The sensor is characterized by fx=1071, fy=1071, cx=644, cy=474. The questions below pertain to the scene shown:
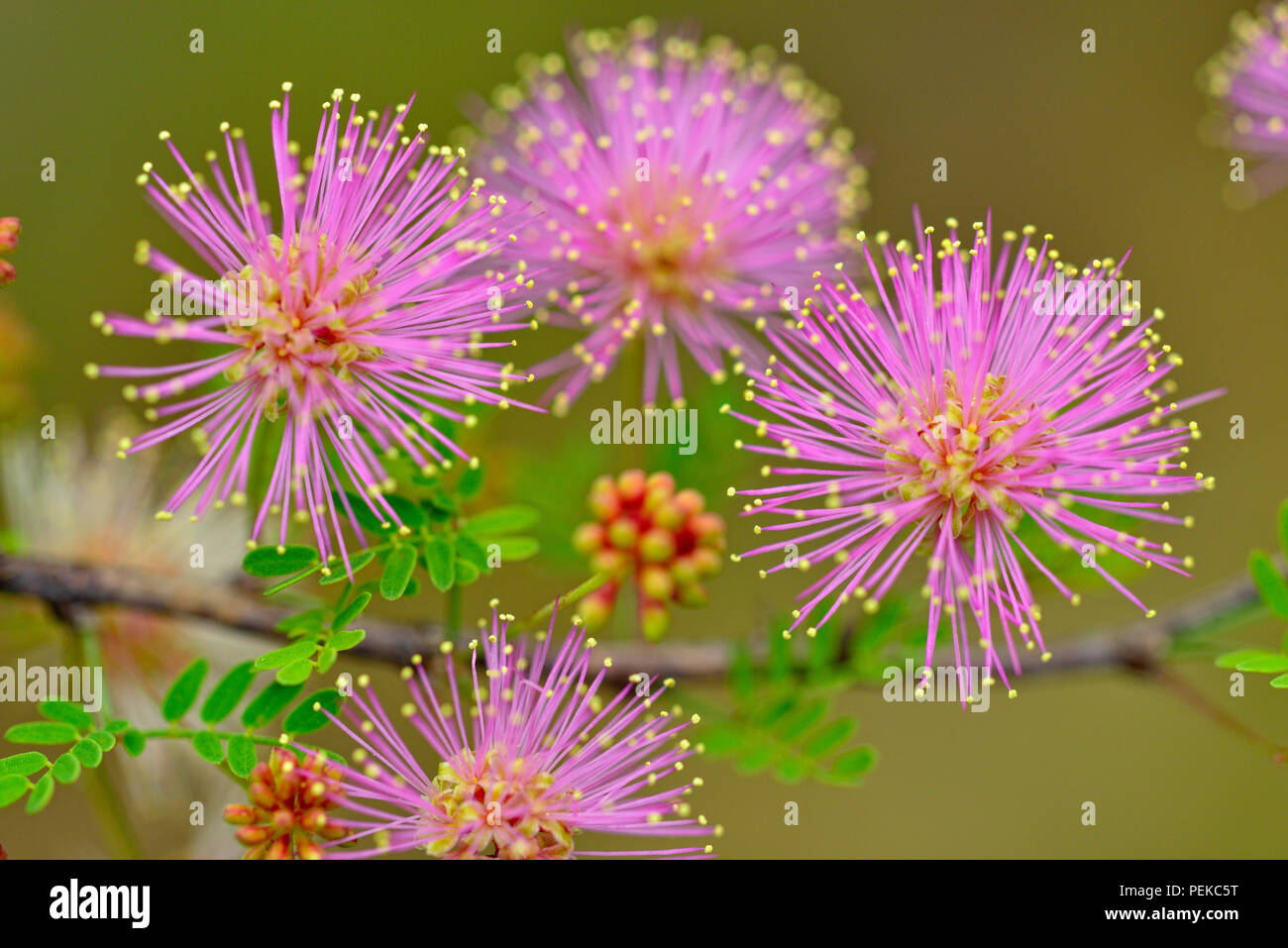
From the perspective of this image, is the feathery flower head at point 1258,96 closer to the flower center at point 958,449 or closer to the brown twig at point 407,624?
the brown twig at point 407,624

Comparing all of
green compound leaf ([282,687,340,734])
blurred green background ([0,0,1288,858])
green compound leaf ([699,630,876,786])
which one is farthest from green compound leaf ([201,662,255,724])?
blurred green background ([0,0,1288,858])

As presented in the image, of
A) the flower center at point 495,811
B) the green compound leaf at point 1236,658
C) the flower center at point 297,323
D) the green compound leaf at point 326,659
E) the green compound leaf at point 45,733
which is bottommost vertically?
the flower center at point 495,811

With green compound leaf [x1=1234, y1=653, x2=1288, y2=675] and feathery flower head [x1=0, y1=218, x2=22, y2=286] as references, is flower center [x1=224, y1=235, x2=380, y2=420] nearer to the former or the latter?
feathery flower head [x1=0, y1=218, x2=22, y2=286]

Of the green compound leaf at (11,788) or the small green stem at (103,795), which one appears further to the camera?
the small green stem at (103,795)

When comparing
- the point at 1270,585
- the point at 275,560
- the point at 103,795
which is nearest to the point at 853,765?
the point at 1270,585

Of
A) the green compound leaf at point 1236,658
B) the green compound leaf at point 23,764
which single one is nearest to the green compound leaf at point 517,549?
the green compound leaf at point 23,764
